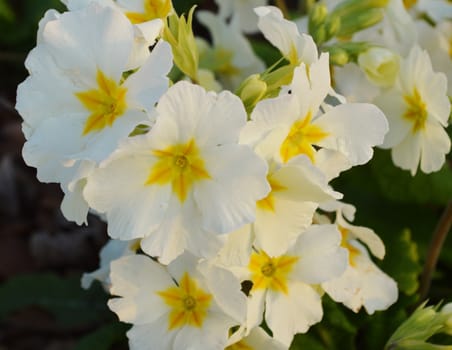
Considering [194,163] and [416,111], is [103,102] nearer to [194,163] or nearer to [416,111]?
[194,163]

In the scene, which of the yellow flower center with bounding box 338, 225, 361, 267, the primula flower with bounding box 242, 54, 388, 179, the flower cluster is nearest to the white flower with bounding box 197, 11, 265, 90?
the flower cluster

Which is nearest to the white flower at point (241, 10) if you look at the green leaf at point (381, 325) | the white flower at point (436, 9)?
the white flower at point (436, 9)

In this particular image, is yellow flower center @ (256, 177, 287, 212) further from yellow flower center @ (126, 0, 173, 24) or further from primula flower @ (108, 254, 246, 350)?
yellow flower center @ (126, 0, 173, 24)

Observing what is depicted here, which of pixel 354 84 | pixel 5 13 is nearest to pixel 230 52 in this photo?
pixel 354 84

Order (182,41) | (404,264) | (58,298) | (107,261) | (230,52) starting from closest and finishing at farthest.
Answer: (182,41), (107,261), (404,264), (230,52), (58,298)

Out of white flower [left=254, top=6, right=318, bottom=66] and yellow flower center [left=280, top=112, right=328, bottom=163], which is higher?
white flower [left=254, top=6, right=318, bottom=66]

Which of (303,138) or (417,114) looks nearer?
(303,138)

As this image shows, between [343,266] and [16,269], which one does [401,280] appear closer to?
[343,266]
